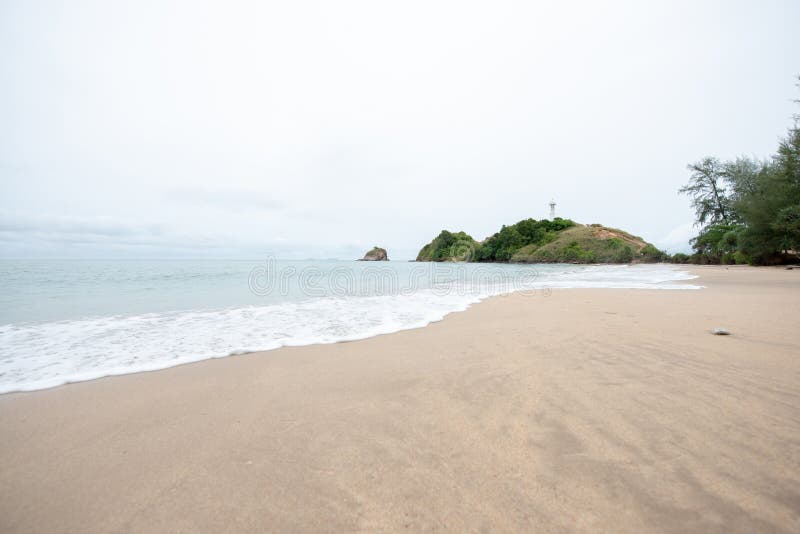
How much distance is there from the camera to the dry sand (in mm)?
1302

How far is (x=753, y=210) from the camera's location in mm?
19266

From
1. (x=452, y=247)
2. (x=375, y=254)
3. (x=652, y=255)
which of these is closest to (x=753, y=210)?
(x=652, y=255)

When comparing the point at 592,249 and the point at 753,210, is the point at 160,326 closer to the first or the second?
the point at 753,210

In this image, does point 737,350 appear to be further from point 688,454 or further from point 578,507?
point 578,507

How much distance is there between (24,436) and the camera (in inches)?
81.9

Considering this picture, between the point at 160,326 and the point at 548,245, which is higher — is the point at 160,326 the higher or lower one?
the lower one

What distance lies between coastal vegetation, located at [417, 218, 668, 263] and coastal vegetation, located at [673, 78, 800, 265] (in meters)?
10.1

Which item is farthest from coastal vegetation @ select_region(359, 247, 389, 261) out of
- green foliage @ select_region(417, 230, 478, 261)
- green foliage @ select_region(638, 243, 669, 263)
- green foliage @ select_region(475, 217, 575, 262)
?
green foliage @ select_region(638, 243, 669, 263)

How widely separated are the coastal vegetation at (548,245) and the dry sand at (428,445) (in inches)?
2024

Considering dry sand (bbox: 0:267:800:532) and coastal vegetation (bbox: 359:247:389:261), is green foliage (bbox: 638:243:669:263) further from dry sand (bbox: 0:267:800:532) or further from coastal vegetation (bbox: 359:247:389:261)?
coastal vegetation (bbox: 359:247:389:261)

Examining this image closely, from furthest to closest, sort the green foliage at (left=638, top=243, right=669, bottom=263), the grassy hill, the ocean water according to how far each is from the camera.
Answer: the grassy hill → the green foliage at (left=638, top=243, right=669, bottom=263) → the ocean water

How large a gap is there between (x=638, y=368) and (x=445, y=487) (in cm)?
238

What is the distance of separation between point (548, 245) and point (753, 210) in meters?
47.4

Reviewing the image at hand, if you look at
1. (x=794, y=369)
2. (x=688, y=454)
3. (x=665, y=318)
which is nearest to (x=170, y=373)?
(x=688, y=454)
